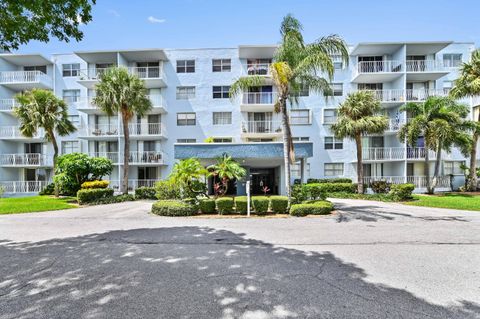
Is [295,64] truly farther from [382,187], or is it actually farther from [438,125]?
[382,187]

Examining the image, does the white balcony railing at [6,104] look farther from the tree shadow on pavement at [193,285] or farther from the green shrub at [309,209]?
the green shrub at [309,209]

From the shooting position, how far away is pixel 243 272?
5000 millimetres

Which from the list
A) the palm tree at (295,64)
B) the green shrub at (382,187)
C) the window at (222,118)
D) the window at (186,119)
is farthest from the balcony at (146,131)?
the green shrub at (382,187)

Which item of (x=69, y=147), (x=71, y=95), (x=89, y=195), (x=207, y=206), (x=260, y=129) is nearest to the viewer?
(x=207, y=206)

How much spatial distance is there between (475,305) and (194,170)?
38.7 feet

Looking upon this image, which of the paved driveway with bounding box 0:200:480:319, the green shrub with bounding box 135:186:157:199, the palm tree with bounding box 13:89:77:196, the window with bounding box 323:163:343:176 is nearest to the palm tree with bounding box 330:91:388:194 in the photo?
the window with bounding box 323:163:343:176

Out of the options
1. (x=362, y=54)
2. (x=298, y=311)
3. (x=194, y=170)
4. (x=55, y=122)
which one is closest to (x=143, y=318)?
(x=298, y=311)

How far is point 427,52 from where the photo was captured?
24.5m

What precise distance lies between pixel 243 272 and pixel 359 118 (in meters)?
17.9

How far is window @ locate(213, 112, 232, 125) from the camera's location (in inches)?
987

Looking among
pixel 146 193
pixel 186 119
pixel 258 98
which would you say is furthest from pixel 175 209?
pixel 258 98

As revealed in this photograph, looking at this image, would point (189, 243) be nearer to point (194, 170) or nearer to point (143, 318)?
point (143, 318)

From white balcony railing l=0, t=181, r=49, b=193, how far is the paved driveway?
18.8 metres

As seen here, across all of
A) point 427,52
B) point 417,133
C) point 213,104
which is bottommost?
point 417,133
